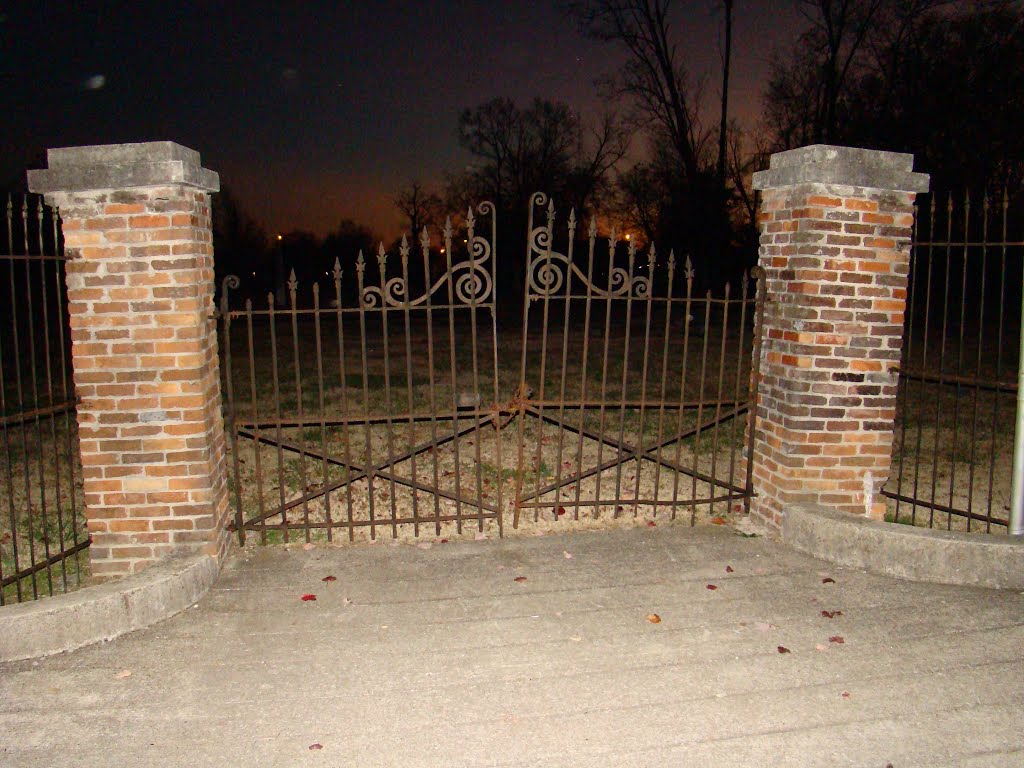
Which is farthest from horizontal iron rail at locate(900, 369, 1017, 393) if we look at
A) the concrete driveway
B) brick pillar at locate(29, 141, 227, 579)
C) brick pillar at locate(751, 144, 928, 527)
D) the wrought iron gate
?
brick pillar at locate(29, 141, 227, 579)

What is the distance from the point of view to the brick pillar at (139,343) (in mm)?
4219

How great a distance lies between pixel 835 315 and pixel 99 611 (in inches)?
174

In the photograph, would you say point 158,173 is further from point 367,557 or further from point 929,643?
point 929,643

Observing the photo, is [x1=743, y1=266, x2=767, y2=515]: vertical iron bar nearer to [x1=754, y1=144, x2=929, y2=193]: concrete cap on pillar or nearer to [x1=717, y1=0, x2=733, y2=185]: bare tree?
[x1=754, y1=144, x2=929, y2=193]: concrete cap on pillar

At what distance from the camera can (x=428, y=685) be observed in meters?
3.54

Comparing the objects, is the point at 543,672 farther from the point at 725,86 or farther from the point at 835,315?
the point at 725,86

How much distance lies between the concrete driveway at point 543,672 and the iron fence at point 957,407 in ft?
4.32

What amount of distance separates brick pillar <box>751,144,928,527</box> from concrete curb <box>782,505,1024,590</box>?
1.23ft

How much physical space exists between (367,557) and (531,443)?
3.28 m

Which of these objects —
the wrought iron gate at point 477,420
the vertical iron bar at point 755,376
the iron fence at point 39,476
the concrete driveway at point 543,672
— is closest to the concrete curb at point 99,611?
the concrete driveway at point 543,672

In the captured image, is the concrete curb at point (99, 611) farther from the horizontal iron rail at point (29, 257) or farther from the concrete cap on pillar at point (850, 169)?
the concrete cap on pillar at point (850, 169)

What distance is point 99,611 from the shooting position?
389 cm

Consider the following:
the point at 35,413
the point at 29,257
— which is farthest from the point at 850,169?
the point at 35,413

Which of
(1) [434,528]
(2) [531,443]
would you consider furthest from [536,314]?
(1) [434,528]
